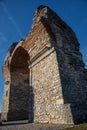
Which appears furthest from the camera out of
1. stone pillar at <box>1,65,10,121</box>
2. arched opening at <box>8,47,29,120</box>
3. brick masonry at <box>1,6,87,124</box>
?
arched opening at <box>8,47,29,120</box>

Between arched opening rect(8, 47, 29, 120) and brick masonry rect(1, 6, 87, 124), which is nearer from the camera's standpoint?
brick masonry rect(1, 6, 87, 124)

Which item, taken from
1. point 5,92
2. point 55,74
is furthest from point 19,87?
point 55,74

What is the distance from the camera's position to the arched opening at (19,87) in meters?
10.8

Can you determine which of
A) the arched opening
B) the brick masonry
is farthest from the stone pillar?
the brick masonry

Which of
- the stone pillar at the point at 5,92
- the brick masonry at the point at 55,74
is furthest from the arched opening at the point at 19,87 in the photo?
the brick masonry at the point at 55,74

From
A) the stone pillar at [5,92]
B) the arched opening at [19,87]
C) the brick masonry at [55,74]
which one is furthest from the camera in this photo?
the arched opening at [19,87]

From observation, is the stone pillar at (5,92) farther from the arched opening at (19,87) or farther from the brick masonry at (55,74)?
the brick masonry at (55,74)

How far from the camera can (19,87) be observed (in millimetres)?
11727

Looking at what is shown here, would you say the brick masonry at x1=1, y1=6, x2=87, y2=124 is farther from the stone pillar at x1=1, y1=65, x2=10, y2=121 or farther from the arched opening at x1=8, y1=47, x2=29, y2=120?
the stone pillar at x1=1, y1=65, x2=10, y2=121

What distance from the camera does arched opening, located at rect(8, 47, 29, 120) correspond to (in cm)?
1082

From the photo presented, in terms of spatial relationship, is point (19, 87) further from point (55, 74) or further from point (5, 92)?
point (55, 74)

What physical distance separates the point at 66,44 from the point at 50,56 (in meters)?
1.06

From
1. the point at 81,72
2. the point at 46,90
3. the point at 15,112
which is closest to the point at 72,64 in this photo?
the point at 81,72

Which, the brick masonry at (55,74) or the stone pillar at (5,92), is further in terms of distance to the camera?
the stone pillar at (5,92)
